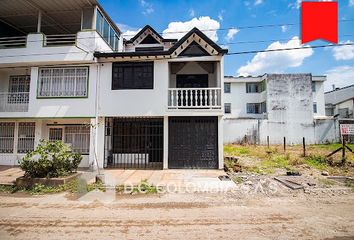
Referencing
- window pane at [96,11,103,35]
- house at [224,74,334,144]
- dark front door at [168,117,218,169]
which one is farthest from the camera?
house at [224,74,334,144]

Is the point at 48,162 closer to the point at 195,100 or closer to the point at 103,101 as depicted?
the point at 103,101

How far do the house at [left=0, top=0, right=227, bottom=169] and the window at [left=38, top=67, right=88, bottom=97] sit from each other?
0.18 ft

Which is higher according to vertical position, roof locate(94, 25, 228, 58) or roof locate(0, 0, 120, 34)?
roof locate(0, 0, 120, 34)

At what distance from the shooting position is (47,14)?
12.7 metres

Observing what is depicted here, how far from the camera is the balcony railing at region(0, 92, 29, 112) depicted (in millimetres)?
12423

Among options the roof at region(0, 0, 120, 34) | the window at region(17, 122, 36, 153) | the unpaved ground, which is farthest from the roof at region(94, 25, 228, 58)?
the unpaved ground

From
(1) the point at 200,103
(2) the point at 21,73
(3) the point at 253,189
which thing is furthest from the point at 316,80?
(2) the point at 21,73

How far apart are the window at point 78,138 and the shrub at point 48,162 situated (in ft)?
11.7

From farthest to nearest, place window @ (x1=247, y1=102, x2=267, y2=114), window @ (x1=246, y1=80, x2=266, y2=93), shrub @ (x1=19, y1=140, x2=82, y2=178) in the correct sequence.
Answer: window @ (x1=246, y1=80, x2=266, y2=93)
window @ (x1=247, y1=102, x2=267, y2=114)
shrub @ (x1=19, y1=140, x2=82, y2=178)

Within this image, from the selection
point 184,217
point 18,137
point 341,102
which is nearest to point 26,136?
point 18,137

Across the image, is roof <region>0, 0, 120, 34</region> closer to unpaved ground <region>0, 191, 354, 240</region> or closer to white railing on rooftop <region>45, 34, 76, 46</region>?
white railing on rooftop <region>45, 34, 76, 46</region>

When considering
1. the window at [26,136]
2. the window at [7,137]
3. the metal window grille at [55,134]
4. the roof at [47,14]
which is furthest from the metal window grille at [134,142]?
the roof at [47,14]

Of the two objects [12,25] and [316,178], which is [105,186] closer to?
[316,178]

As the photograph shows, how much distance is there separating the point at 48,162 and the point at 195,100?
7286mm
